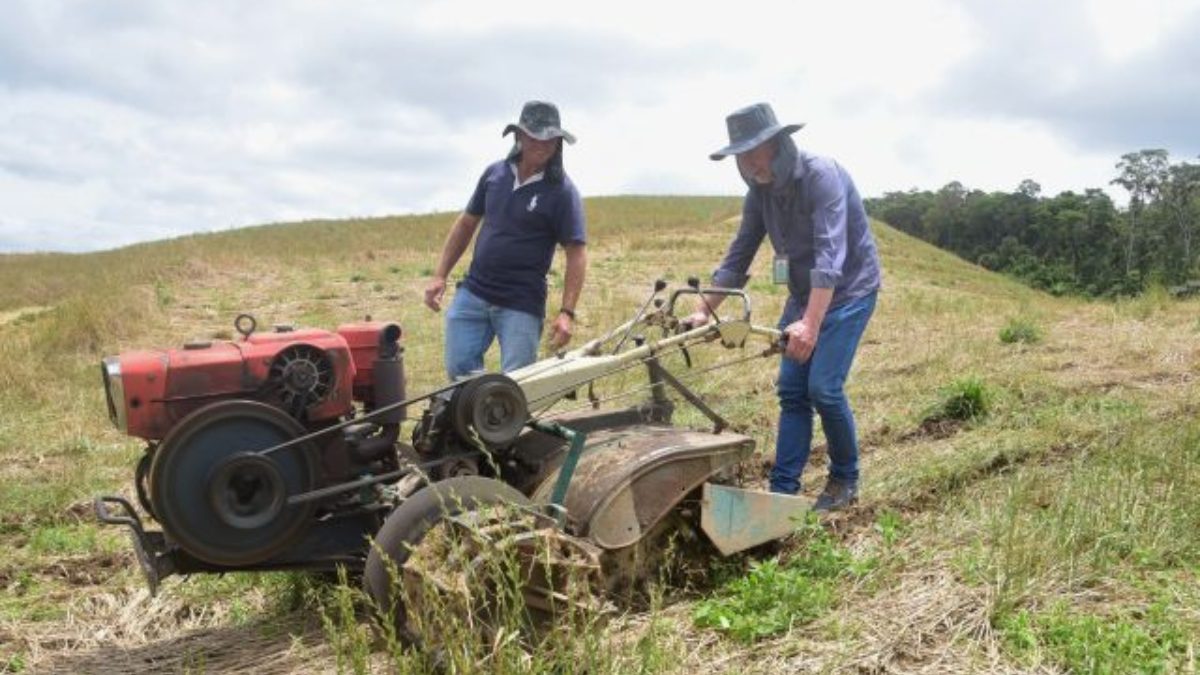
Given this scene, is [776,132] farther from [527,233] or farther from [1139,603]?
[1139,603]

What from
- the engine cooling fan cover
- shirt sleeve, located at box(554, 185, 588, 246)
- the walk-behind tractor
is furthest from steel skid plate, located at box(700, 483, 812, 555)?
shirt sleeve, located at box(554, 185, 588, 246)

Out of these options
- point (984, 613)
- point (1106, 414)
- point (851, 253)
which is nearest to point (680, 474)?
point (984, 613)

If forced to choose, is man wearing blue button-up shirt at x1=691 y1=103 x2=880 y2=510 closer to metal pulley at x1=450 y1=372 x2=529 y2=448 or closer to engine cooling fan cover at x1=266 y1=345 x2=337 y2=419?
metal pulley at x1=450 y1=372 x2=529 y2=448

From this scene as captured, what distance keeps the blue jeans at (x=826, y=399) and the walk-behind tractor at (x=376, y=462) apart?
0.34 metres

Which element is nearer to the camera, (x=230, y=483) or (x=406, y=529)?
(x=406, y=529)

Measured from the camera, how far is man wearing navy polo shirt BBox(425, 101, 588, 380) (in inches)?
196

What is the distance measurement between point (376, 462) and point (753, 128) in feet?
6.52

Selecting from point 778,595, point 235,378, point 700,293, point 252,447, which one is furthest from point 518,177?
point 778,595

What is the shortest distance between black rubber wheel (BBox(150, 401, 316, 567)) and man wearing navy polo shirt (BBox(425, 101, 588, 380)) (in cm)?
171

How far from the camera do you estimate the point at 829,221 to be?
4.18 m

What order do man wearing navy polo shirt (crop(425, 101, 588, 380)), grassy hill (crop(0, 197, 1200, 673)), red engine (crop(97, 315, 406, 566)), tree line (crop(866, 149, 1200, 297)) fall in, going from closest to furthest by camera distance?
1. grassy hill (crop(0, 197, 1200, 673))
2. red engine (crop(97, 315, 406, 566))
3. man wearing navy polo shirt (crop(425, 101, 588, 380))
4. tree line (crop(866, 149, 1200, 297))

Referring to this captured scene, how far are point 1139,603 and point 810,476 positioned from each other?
2.30 m

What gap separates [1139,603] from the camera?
3.20 m

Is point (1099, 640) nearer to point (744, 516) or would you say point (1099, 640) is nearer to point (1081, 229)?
point (744, 516)
